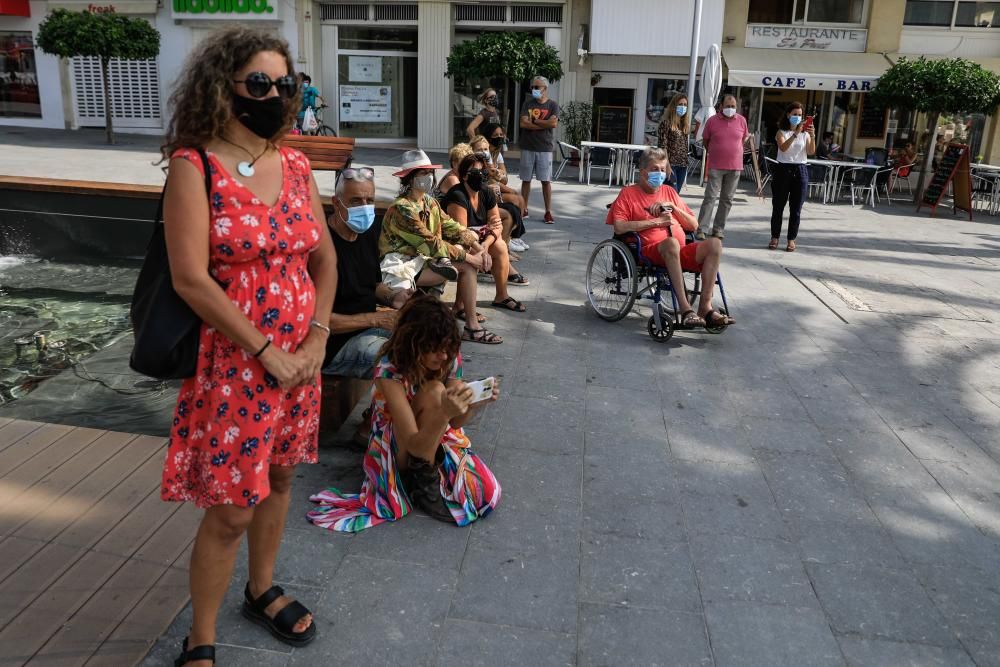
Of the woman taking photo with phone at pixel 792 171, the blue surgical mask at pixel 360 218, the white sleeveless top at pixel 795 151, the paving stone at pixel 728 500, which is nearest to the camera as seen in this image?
the paving stone at pixel 728 500

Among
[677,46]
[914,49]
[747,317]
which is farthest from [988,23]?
[747,317]

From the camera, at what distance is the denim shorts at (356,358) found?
3.91m

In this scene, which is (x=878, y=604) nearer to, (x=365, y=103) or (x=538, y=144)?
(x=538, y=144)

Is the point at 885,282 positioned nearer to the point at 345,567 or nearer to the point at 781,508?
the point at 781,508

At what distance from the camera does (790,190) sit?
9.07m

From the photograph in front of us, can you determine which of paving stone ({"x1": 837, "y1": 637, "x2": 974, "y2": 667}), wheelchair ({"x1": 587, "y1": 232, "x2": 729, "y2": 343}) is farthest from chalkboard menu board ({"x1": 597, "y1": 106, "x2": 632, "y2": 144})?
paving stone ({"x1": 837, "y1": 637, "x2": 974, "y2": 667})

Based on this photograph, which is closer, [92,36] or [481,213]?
[481,213]

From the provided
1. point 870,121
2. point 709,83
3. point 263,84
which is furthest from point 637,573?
point 870,121

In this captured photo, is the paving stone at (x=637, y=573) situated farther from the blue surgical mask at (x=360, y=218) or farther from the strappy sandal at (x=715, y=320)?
the strappy sandal at (x=715, y=320)

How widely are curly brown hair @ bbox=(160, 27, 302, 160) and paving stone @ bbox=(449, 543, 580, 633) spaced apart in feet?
5.46

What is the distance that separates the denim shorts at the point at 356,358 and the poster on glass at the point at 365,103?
695 inches

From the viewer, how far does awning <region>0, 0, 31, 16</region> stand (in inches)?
789

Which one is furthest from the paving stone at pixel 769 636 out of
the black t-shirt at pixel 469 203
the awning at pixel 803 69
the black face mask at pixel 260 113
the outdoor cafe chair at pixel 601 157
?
the awning at pixel 803 69

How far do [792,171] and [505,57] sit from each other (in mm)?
8337
